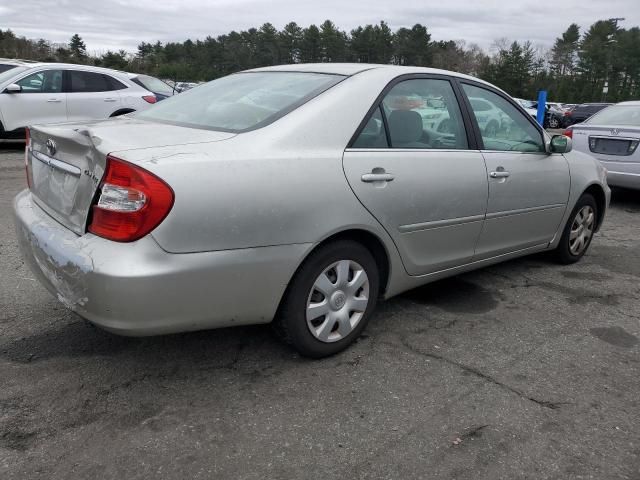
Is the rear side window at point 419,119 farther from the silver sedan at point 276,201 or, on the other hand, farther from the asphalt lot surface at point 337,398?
the asphalt lot surface at point 337,398

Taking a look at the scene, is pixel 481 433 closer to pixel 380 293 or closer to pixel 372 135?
pixel 380 293

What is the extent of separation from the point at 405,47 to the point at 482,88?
6308cm

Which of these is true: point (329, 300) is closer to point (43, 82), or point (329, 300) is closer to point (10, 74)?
point (43, 82)

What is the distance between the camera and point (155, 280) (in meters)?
2.28

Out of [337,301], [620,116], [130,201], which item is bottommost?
[337,301]

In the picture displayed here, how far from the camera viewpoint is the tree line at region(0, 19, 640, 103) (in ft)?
161

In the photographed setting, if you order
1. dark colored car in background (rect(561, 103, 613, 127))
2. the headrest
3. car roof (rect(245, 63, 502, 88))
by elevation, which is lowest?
the headrest

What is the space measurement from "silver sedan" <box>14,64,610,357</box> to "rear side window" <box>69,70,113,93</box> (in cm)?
800

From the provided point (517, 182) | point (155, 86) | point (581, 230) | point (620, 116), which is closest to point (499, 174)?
point (517, 182)

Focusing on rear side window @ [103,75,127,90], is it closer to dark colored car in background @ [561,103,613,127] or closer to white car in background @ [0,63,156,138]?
white car in background @ [0,63,156,138]

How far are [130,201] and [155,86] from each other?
12113mm

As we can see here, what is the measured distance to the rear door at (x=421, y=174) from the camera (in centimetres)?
299

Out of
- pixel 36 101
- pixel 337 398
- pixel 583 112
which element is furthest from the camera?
pixel 583 112

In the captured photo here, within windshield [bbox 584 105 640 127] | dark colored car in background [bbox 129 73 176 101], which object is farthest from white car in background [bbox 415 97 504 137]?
dark colored car in background [bbox 129 73 176 101]
